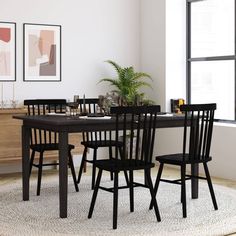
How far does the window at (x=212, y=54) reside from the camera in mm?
6762

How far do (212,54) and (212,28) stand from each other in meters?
0.35

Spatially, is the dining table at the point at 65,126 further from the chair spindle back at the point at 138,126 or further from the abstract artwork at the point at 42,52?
the abstract artwork at the point at 42,52

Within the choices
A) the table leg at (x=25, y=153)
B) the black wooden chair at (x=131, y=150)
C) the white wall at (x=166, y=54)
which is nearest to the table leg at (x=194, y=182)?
the black wooden chair at (x=131, y=150)

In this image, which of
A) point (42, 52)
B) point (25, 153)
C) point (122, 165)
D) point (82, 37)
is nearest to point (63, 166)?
point (122, 165)

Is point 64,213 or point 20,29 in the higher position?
point 20,29

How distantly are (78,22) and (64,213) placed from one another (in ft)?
11.6

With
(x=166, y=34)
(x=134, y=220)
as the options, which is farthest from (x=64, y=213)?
(x=166, y=34)

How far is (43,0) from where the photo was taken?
6.96 metres

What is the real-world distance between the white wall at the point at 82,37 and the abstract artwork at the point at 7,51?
7 centimetres

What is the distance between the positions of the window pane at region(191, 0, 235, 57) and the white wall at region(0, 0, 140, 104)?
91 centimetres

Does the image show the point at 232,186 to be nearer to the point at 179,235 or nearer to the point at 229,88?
the point at 229,88

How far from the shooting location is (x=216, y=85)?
23.0ft

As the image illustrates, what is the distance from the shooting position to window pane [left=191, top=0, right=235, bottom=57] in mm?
6759

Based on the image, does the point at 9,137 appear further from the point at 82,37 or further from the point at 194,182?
the point at 194,182
